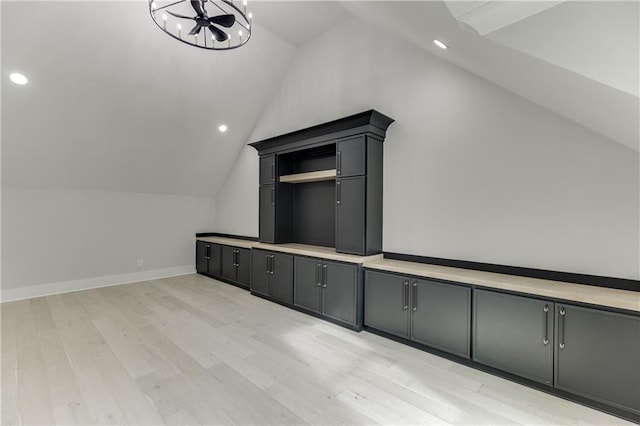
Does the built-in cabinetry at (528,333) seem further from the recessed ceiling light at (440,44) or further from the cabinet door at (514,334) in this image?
the recessed ceiling light at (440,44)

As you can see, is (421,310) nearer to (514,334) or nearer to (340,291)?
(514,334)

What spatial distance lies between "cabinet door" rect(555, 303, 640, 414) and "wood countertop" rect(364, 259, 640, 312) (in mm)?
81

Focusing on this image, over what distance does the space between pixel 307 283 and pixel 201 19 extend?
314cm

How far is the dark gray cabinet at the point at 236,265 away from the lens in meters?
5.11

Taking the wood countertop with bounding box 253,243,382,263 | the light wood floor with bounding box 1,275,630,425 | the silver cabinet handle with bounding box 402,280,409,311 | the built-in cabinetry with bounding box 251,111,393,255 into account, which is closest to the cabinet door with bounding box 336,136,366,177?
the built-in cabinetry with bounding box 251,111,393,255

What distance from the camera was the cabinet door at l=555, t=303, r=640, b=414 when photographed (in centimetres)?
194

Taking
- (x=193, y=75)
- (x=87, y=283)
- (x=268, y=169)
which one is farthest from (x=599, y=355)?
(x=87, y=283)

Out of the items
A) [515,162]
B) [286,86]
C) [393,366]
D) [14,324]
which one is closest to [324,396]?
[393,366]

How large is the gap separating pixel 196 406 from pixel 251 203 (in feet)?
13.5

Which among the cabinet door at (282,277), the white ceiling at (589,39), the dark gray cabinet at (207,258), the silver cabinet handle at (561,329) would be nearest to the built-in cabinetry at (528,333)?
the silver cabinet handle at (561,329)

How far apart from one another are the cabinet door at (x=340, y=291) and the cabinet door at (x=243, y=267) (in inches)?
74.2

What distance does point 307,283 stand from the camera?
3.91 metres

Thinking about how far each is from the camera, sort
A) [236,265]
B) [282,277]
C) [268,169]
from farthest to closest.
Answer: [236,265] < [268,169] < [282,277]

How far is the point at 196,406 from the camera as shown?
2070 millimetres
